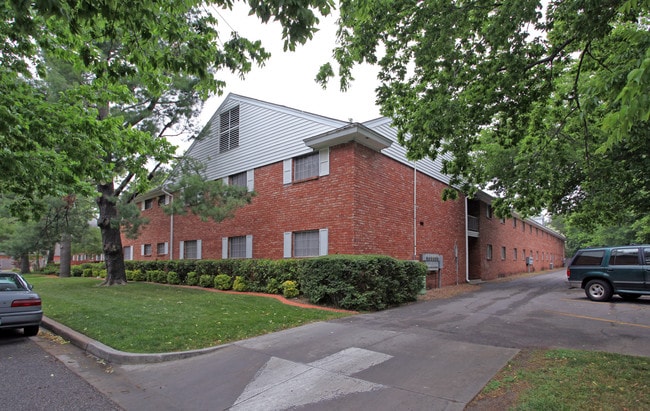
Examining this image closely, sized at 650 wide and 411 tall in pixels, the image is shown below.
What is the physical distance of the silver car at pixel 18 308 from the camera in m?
7.37

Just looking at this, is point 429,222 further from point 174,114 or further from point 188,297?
point 174,114

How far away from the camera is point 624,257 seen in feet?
39.8

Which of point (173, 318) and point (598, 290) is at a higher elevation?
point (598, 290)

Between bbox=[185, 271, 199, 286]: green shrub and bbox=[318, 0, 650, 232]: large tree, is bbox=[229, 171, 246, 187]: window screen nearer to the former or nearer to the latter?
bbox=[185, 271, 199, 286]: green shrub

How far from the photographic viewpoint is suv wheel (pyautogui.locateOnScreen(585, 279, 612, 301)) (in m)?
12.4

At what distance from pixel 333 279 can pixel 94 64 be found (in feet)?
25.2

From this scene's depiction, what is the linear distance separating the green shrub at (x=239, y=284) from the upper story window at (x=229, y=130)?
6794 millimetres

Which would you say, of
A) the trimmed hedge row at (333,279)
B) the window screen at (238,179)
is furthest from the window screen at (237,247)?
the window screen at (238,179)

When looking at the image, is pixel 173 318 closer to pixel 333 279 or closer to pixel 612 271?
pixel 333 279

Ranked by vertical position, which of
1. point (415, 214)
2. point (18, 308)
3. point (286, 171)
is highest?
point (286, 171)

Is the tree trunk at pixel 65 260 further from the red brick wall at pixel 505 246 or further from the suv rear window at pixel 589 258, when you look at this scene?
the suv rear window at pixel 589 258

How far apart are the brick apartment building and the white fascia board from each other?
0.04 metres

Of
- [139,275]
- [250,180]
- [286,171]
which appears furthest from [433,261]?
[139,275]

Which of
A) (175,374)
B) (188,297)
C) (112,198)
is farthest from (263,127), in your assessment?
(175,374)
